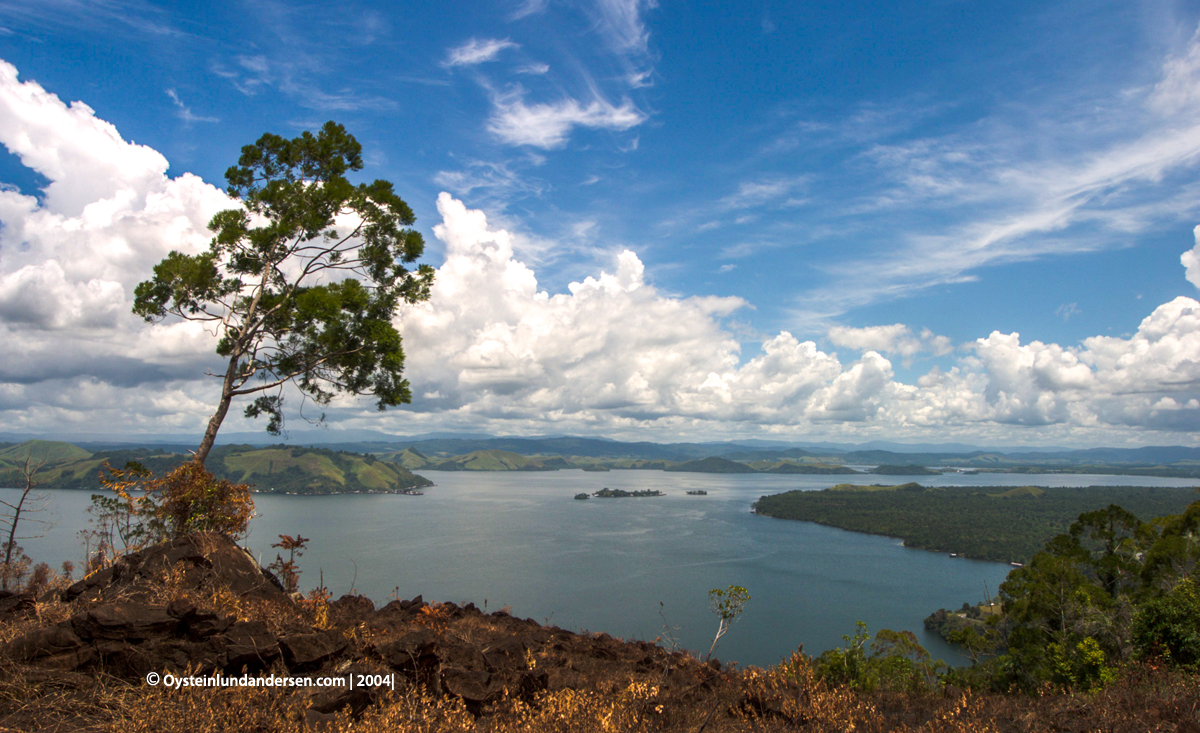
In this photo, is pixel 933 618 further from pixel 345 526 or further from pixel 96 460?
pixel 96 460

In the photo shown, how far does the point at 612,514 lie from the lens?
140 meters

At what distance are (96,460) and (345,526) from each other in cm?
13194

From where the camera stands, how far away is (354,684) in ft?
19.6

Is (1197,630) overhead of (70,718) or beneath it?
beneath

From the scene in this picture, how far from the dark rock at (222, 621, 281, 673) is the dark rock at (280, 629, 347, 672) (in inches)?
4.8

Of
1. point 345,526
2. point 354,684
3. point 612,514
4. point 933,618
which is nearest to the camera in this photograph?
point 354,684

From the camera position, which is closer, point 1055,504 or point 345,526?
point 345,526

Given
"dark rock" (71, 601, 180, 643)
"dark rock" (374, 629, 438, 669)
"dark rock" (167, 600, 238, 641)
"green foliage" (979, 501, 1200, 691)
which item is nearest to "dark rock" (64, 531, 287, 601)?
"dark rock" (71, 601, 180, 643)

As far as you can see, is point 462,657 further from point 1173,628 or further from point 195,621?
point 1173,628

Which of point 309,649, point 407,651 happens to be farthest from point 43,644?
point 407,651

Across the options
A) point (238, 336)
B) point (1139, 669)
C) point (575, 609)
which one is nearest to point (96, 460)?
point (575, 609)

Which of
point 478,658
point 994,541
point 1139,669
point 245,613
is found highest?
point 245,613

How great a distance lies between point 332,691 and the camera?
5793 mm

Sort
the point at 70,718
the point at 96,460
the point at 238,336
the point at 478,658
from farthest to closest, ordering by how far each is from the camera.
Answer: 1. the point at 96,460
2. the point at 238,336
3. the point at 478,658
4. the point at 70,718
